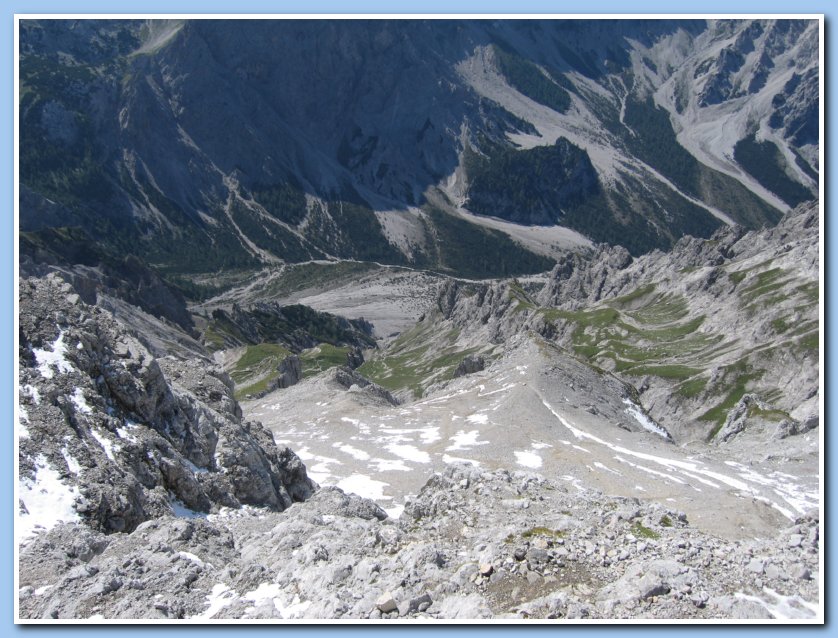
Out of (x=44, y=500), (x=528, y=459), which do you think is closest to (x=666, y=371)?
(x=528, y=459)

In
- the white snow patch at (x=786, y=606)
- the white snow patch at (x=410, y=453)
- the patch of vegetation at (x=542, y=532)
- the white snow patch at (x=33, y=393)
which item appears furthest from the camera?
the white snow patch at (x=410, y=453)

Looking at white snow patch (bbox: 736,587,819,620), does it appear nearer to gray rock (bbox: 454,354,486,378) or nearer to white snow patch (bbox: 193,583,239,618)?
white snow patch (bbox: 193,583,239,618)

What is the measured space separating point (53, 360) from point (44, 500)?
10.8 meters

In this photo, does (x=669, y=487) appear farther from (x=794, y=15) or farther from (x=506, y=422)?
(x=794, y=15)

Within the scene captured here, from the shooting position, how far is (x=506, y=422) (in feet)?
299

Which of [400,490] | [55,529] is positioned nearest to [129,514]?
[55,529]

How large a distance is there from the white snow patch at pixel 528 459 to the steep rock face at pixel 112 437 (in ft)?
84.2

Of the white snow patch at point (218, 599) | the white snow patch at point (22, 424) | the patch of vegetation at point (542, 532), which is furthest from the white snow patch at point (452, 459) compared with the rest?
the white snow patch at point (218, 599)

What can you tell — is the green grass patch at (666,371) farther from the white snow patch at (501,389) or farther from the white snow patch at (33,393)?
the white snow patch at (33,393)

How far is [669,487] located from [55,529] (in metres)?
51.6

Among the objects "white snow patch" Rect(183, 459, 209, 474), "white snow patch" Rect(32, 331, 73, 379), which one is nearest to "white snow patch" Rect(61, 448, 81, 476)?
"white snow patch" Rect(32, 331, 73, 379)

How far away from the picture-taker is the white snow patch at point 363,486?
6788 cm

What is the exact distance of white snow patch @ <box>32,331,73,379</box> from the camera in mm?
40625

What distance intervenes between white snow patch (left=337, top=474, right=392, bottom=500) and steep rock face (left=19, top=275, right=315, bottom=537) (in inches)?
422
